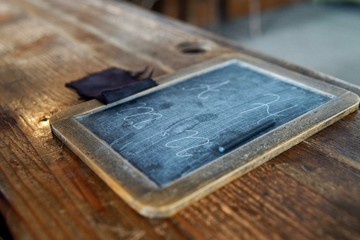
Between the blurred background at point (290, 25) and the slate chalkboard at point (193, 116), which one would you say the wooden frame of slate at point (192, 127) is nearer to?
the slate chalkboard at point (193, 116)

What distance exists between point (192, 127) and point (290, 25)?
4286mm

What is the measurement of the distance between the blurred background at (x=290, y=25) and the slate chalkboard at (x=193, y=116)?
2.61 m

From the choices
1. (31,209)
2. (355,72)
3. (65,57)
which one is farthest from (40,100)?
(355,72)

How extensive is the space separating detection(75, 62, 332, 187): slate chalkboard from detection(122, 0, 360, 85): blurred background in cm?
261

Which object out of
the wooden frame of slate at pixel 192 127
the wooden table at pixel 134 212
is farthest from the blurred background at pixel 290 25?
the wooden table at pixel 134 212

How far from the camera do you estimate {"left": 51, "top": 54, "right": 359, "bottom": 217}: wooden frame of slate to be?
0.76 metres

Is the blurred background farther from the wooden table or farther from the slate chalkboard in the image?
the wooden table

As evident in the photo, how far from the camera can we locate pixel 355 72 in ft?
11.5

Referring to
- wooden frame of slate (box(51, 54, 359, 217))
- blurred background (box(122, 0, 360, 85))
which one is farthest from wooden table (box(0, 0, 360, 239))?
blurred background (box(122, 0, 360, 85))

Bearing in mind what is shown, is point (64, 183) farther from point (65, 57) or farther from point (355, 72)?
point (355, 72)

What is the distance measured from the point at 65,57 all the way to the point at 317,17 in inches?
170

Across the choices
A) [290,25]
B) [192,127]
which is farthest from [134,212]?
[290,25]

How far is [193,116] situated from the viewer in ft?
3.24

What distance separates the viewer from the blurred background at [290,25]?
387cm
